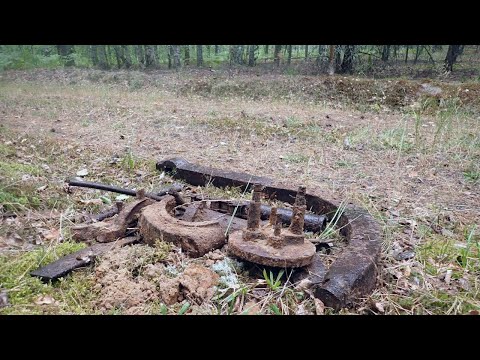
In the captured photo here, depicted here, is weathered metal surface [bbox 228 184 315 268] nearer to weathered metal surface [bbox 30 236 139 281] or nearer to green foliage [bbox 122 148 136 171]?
weathered metal surface [bbox 30 236 139 281]

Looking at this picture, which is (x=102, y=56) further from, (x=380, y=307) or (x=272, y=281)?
(x=380, y=307)

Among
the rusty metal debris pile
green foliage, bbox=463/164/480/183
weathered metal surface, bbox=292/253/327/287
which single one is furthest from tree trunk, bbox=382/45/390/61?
weathered metal surface, bbox=292/253/327/287

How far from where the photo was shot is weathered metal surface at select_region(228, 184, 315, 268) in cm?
230

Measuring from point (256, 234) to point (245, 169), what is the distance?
223cm

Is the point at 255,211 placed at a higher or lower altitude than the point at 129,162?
higher

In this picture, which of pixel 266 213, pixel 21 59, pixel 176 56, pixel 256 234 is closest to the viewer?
pixel 256 234

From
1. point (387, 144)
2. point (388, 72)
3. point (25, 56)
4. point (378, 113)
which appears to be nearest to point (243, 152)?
point (387, 144)

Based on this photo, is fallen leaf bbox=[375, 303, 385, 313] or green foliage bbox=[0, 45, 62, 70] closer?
fallen leaf bbox=[375, 303, 385, 313]

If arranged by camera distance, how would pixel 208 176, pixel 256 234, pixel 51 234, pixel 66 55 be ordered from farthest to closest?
pixel 66 55, pixel 208 176, pixel 51 234, pixel 256 234

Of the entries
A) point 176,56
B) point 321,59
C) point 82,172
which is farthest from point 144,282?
point 176,56

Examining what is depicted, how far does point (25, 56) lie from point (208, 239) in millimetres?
17867

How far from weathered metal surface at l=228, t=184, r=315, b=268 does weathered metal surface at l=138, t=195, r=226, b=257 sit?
0.17 metres

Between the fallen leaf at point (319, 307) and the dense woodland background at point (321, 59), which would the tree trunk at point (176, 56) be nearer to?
the dense woodland background at point (321, 59)

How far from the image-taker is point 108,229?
2.80 meters
